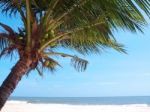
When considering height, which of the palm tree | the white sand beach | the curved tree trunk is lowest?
the white sand beach

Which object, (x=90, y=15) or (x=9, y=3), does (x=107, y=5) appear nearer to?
(x=90, y=15)

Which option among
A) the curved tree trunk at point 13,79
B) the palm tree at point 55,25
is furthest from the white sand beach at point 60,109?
the curved tree trunk at point 13,79

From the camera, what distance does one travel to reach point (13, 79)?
186 inches

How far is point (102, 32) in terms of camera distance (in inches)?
213

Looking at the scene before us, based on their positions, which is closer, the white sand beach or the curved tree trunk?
the curved tree trunk

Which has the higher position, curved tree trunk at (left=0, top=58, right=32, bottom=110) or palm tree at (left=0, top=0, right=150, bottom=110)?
palm tree at (left=0, top=0, right=150, bottom=110)

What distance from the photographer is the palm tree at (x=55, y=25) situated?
4.74 metres

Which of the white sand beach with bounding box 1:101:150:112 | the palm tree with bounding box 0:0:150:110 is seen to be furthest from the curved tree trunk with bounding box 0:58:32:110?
the white sand beach with bounding box 1:101:150:112

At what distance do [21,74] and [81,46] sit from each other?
230 cm

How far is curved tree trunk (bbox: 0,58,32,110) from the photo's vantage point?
4521mm

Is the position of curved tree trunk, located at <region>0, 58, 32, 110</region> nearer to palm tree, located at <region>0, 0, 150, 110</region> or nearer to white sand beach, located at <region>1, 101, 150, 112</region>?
palm tree, located at <region>0, 0, 150, 110</region>

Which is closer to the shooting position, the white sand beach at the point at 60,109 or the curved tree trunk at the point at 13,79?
the curved tree trunk at the point at 13,79

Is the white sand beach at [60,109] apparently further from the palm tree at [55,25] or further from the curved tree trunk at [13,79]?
the curved tree trunk at [13,79]

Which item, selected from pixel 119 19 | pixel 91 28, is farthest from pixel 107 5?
pixel 91 28
